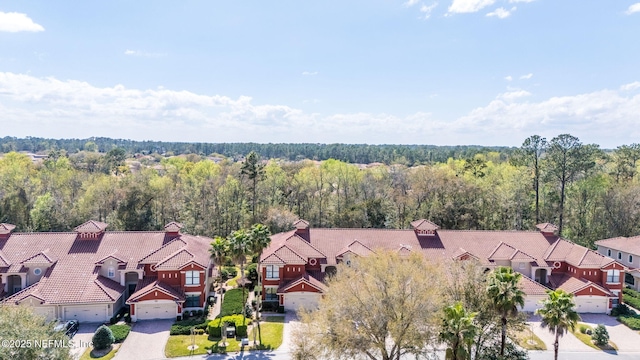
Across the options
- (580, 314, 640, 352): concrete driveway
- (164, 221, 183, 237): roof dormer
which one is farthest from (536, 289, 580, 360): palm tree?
(164, 221, 183, 237): roof dormer

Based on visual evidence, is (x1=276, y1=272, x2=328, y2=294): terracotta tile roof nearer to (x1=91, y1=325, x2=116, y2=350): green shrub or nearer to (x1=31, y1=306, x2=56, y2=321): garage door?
(x1=91, y1=325, x2=116, y2=350): green shrub

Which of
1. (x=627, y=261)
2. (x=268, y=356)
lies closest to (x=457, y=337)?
(x=268, y=356)

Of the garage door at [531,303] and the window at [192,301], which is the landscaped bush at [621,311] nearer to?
the garage door at [531,303]

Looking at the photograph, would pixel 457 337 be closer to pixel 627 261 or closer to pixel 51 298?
pixel 51 298

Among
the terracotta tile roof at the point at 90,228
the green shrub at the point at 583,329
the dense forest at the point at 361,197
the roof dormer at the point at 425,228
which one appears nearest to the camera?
the green shrub at the point at 583,329

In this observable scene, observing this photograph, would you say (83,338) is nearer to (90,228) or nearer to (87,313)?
(87,313)

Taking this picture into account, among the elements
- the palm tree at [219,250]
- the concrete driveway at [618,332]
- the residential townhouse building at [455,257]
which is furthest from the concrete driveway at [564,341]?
the palm tree at [219,250]
